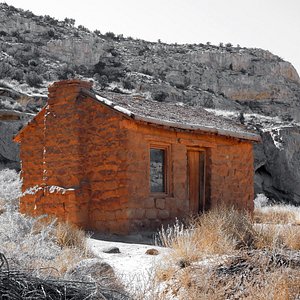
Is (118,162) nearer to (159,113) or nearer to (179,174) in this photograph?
(179,174)

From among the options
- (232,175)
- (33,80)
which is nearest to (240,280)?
(232,175)

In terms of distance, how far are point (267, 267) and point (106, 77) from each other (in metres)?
31.2

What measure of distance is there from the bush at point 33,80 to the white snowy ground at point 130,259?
22.6 metres

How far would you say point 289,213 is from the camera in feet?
53.6

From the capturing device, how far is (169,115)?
13.5 m

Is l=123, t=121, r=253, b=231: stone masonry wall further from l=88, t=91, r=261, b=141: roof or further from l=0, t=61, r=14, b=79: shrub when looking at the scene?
l=0, t=61, r=14, b=79: shrub

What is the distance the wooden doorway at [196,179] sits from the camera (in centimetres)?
1361

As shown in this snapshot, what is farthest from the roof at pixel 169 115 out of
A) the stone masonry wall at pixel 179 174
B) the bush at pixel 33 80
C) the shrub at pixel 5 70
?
the shrub at pixel 5 70

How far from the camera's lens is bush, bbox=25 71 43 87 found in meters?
31.9

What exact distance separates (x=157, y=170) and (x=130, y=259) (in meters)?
4.61

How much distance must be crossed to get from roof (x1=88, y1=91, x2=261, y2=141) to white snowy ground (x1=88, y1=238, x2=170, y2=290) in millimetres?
2848

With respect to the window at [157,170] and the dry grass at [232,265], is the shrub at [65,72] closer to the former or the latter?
the window at [157,170]

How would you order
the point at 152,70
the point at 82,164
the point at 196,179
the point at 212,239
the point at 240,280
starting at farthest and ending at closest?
the point at 152,70 → the point at 196,179 → the point at 82,164 → the point at 212,239 → the point at 240,280

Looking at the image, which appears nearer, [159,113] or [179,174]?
[179,174]
